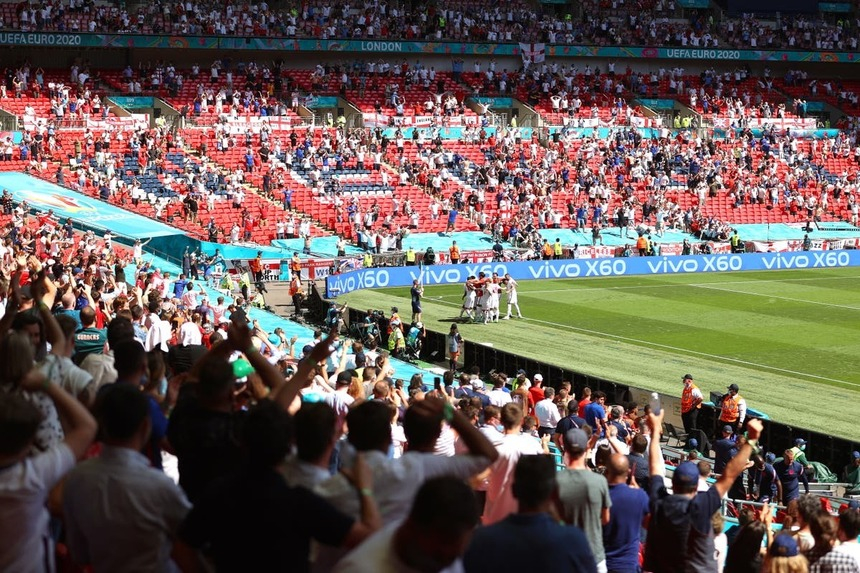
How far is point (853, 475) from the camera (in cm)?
1830

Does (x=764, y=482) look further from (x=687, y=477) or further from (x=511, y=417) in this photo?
(x=687, y=477)

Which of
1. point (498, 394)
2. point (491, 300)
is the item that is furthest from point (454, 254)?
point (498, 394)

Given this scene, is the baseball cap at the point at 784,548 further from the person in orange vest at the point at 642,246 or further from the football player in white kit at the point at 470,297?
the person in orange vest at the point at 642,246

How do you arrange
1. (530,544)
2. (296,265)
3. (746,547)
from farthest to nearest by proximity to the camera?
(296,265) → (746,547) → (530,544)

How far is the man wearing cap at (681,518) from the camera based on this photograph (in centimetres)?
721

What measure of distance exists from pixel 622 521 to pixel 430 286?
35.6 metres

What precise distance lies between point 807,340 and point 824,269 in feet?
60.2

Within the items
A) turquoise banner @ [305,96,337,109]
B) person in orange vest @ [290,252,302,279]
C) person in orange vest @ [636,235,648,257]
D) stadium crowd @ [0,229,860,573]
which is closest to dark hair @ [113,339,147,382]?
stadium crowd @ [0,229,860,573]

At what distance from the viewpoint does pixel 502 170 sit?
56.0m

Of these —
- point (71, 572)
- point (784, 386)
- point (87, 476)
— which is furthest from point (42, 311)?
point (784, 386)

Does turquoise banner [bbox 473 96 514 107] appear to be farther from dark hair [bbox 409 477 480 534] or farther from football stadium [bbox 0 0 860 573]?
dark hair [bbox 409 477 480 534]

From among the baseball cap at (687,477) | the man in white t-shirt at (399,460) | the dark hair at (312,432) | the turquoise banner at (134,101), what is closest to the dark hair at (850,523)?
the baseball cap at (687,477)

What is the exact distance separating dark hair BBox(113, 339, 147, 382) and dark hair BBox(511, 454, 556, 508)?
248cm

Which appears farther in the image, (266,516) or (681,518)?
(681,518)
